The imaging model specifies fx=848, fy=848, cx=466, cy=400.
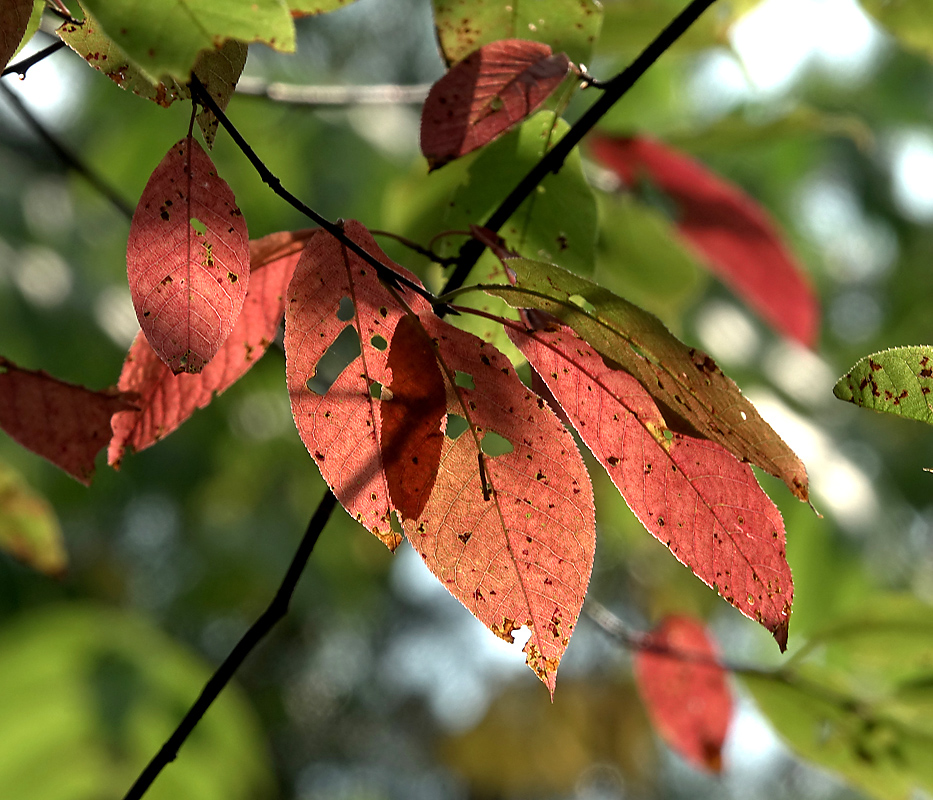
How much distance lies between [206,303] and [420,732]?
4.60 meters

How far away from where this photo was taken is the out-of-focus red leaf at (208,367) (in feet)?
1.03

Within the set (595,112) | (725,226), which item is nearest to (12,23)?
(595,112)

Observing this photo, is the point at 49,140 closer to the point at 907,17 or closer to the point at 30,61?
the point at 30,61

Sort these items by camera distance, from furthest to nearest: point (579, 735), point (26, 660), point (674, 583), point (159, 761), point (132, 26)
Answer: point (579, 735) → point (674, 583) → point (26, 660) → point (159, 761) → point (132, 26)

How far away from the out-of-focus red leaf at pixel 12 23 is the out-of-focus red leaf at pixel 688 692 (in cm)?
50

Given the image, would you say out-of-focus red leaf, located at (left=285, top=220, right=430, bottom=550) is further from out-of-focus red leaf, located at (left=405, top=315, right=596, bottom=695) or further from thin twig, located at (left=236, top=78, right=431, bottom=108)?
thin twig, located at (left=236, top=78, right=431, bottom=108)

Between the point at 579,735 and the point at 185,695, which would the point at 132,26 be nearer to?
the point at 185,695

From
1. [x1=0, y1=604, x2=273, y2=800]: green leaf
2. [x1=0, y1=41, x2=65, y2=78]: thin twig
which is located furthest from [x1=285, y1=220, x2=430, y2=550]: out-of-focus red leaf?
[x1=0, y1=604, x2=273, y2=800]: green leaf

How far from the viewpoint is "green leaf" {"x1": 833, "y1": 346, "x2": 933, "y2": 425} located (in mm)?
223

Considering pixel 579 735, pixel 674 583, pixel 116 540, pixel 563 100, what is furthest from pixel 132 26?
pixel 116 540

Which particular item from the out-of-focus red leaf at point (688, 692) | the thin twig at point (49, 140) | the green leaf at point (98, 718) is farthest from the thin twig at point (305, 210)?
the green leaf at point (98, 718)

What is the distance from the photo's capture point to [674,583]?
9.18 ft

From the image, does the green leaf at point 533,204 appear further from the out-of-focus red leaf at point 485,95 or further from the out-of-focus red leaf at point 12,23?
the out-of-focus red leaf at point 12,23

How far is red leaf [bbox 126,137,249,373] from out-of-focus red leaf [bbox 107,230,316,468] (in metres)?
0.07
